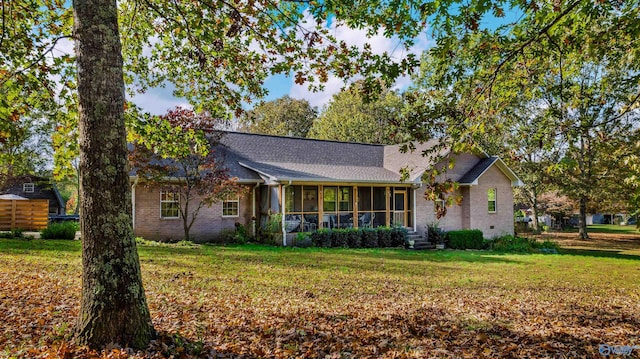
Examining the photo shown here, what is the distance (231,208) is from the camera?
1873cm

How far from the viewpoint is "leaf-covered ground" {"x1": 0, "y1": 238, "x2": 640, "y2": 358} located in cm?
445

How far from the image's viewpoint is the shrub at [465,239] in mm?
20453

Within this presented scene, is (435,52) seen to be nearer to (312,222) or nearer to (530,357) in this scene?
(530,357)

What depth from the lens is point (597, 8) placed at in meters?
4.73

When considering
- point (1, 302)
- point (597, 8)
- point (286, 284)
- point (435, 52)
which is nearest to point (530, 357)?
point (435, 52)

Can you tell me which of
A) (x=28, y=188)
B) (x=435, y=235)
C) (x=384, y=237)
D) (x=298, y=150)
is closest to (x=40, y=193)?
(x=28, y=188)

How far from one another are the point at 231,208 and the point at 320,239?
4372 mm

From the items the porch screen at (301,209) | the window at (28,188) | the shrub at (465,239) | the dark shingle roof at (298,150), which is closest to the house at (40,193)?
the window at (28,188)

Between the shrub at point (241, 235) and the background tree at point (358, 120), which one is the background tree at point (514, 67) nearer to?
the shrub at point (241, 235)

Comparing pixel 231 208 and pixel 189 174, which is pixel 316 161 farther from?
pixel 189 174

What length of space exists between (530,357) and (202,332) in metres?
3.63

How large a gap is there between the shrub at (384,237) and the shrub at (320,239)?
107 inches

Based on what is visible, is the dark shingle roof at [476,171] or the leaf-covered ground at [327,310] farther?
the dark shingle roof at [476,171]

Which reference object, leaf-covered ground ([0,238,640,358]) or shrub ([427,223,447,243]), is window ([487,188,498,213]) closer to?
shrub ([427,223,447,243])
